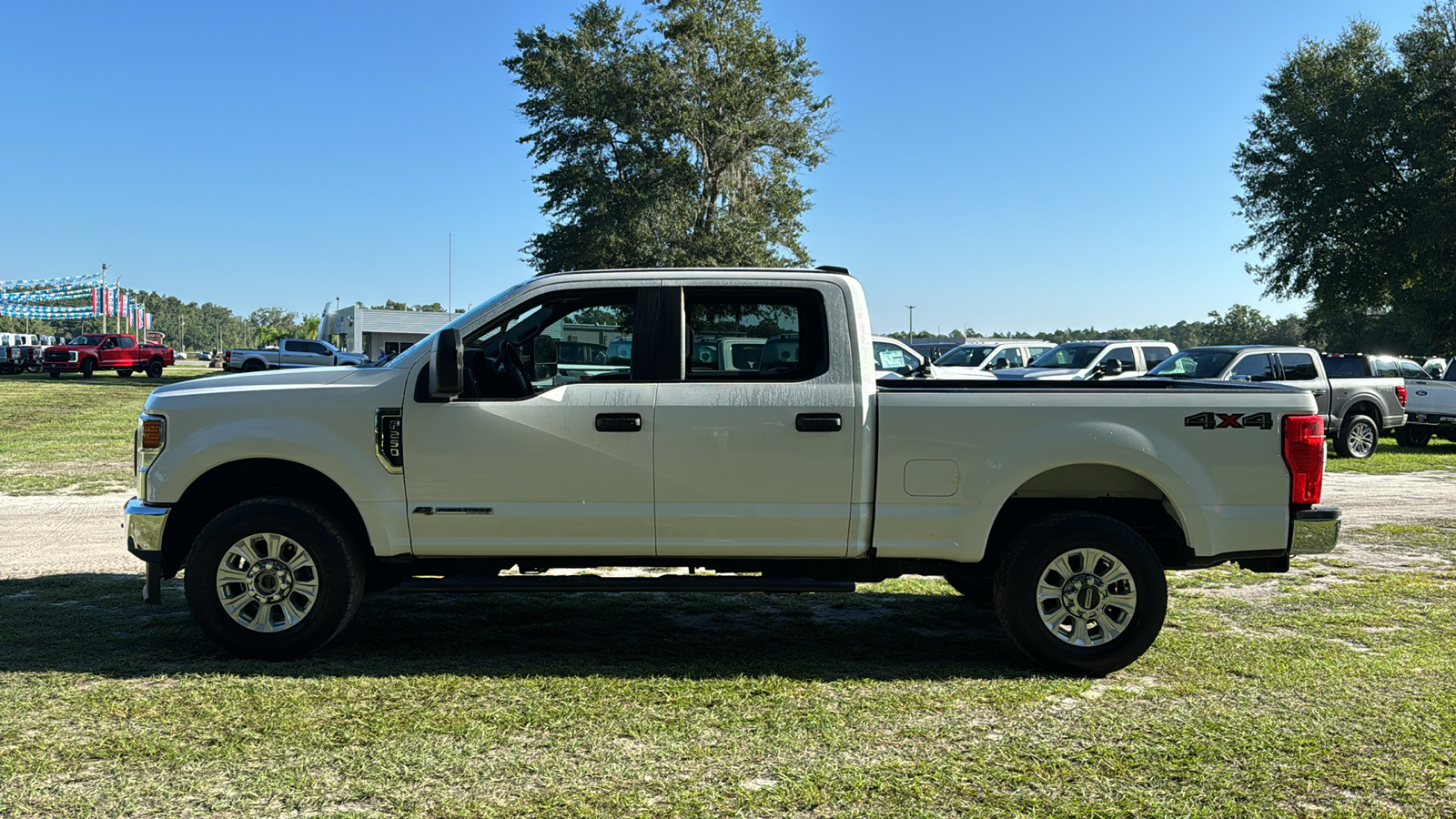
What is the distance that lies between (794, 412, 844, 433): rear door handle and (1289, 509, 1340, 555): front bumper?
2.37 m

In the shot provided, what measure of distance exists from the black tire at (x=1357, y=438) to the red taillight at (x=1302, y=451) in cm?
1409

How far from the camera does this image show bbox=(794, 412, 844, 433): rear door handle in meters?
5.51

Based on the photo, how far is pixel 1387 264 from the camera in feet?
109

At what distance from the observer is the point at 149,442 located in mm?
5715

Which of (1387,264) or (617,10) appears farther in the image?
(617,10)

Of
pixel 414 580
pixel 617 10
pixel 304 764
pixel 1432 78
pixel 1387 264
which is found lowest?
pixel 304 764

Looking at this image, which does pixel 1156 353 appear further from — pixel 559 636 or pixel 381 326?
pixel 381 326

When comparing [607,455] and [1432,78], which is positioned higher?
[1432,78]

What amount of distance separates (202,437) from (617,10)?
3646 cm

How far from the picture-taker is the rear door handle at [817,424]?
5508 mm

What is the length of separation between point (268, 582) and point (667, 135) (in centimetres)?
3344

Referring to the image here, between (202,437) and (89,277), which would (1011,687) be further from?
(89,277)

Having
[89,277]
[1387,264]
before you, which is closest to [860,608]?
[1387,264]

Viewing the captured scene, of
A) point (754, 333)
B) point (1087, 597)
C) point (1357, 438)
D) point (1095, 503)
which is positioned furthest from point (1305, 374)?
point (754, 333)
